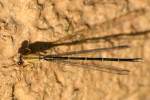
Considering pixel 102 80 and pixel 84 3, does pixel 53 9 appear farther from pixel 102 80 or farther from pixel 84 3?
pixel 102 80

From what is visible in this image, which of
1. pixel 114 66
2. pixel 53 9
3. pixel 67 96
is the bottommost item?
pixel 67 96

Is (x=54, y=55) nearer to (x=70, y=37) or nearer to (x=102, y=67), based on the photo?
(x=70, y=37)

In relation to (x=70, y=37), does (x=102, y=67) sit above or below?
below

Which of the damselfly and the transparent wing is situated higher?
the damselfly

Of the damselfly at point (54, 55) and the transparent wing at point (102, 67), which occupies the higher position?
the damselfly at point (54, 55)

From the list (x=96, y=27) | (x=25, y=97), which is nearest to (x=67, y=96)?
(x=25, y=97)

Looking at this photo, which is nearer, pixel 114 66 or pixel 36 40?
pixel 36 40

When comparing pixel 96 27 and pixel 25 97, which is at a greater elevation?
pixel 96 27

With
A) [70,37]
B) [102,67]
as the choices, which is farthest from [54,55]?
[102,67]
